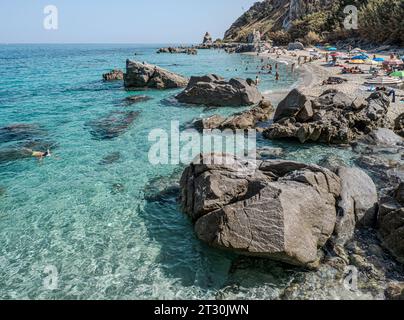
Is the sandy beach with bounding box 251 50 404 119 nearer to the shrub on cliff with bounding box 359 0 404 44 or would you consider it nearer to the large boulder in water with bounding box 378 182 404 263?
the large boulder in water with bounding box 378 182 404 263

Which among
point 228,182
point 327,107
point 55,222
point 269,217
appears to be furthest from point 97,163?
point 327,107

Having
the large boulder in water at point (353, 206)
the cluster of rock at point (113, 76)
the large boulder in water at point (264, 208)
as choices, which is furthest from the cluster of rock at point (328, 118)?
the cluster of rock at point (113, 76)

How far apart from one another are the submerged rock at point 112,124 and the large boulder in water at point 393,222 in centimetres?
2039

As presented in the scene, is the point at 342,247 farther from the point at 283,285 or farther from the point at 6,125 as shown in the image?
the point at 6,125

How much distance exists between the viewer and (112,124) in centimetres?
3072

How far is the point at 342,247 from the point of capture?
12297 millimetres

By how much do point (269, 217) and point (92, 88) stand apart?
1862 inches

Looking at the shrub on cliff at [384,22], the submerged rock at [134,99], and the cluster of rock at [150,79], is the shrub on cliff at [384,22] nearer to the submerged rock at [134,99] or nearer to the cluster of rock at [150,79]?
the cluster of rock at [150,79]

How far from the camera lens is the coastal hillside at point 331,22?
76750mm

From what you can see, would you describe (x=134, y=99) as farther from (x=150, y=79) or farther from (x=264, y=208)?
(x=264, y=208)

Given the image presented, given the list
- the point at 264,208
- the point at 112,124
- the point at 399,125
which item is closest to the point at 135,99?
the point at 112,124

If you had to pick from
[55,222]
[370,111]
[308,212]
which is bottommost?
[55,222]

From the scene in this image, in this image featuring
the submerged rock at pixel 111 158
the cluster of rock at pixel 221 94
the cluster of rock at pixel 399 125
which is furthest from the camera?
the cluster of rock at pixel 221 94

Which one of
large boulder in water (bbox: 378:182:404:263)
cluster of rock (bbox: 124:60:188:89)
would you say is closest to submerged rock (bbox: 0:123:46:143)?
cluster of rock (bbox: 124:60:188:89)
